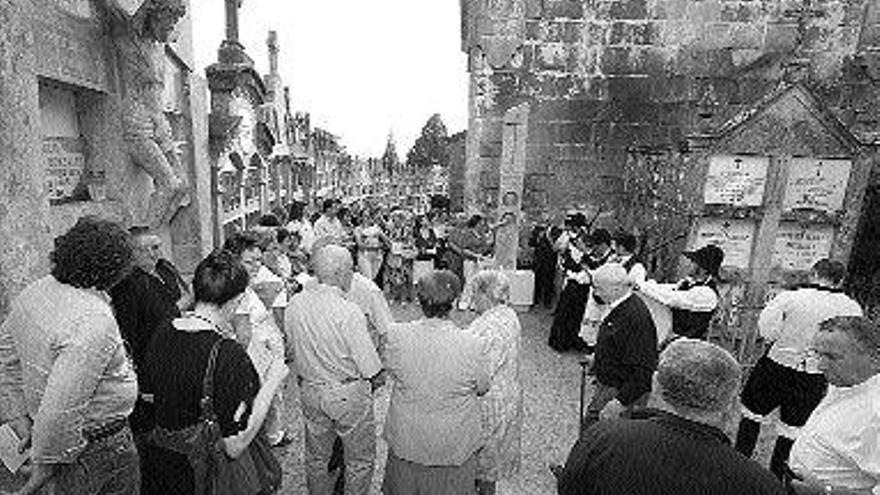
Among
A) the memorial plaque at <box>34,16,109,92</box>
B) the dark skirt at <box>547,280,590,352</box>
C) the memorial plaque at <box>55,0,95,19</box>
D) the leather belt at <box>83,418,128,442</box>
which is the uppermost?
the memorial plaque at <box>55,0,95,19</box>

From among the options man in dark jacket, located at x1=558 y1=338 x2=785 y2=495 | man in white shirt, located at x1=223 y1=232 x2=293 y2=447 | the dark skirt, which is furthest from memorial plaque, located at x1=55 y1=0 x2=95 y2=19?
the dark skirt

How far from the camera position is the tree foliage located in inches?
1226

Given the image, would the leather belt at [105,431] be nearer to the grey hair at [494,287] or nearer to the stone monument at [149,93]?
the grey hair at [494,287]

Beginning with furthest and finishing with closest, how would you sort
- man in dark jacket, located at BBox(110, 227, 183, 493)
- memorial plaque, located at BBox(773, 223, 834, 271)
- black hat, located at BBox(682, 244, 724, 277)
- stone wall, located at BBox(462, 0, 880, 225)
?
stone wall, located at BBox(462, 0, 880, 225), memorial plaque, located at BBox(773, 223, 834, 271), black hat, located at BBox(682, 244, 724, 277), man in dark jacket, located at BBox(110, 227, 183, 493)

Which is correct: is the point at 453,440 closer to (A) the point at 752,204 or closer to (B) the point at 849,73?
(A) the point at 752,204

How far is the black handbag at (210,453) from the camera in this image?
2.35 m

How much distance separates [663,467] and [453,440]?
1256mm

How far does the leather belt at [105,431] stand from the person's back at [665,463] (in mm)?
1835

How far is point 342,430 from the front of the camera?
132 inches

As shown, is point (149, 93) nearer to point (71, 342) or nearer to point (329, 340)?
point (329, 340)

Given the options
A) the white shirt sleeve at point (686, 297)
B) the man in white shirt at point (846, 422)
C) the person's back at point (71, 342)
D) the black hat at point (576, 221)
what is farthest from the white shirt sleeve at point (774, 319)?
the black hat at point (576, 221)

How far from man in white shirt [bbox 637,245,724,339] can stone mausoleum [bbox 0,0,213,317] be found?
4359mm

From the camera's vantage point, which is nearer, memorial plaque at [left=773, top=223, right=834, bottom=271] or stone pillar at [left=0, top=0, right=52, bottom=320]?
stone pillar at [left=0, top=0, right=52, bottom=320]

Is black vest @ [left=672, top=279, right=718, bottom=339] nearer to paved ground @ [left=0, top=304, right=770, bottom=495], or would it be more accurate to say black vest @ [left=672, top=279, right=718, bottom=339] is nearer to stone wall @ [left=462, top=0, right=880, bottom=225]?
paved ground @ [left=0, top=304, right=770, bottom=495]
